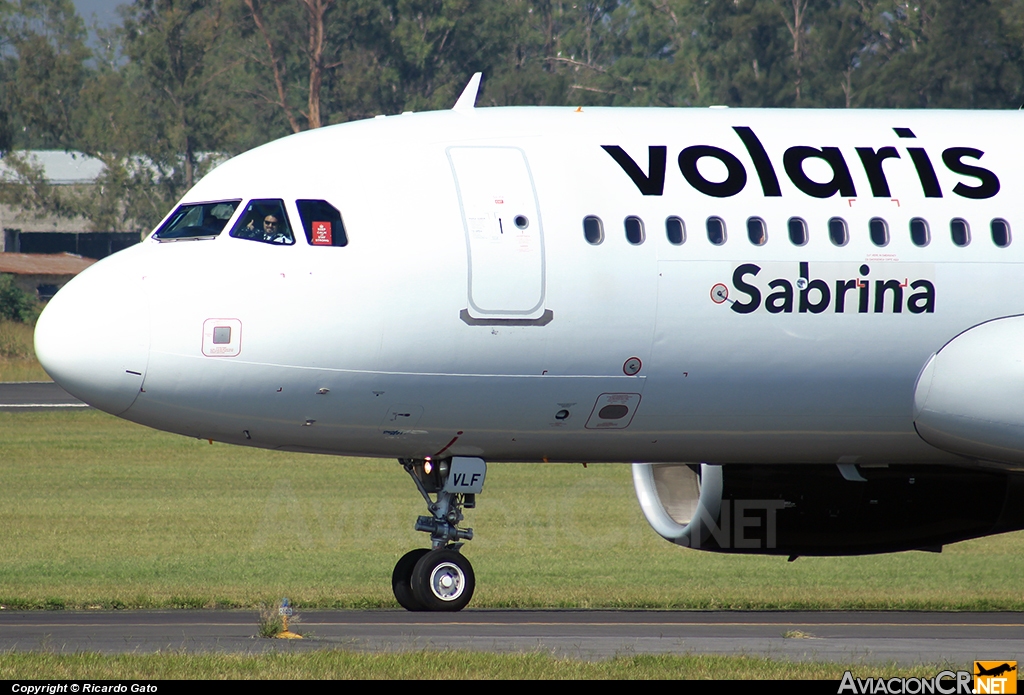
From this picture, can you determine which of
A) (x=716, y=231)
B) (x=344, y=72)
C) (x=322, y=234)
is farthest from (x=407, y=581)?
(x=344, y=72)

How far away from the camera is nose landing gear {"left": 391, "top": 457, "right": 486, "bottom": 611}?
16.6 m

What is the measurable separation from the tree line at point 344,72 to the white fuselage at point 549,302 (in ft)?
228

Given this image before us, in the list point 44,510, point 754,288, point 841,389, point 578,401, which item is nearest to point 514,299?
point 578,401

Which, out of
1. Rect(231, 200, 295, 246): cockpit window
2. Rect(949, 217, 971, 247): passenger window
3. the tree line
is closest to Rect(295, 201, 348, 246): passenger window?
Rect(231, 200, 295, 246): cockpit window

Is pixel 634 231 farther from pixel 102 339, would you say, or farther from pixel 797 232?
pixel 102 339

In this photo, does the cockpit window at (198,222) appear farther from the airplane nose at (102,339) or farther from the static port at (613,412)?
the static port at (613,412)

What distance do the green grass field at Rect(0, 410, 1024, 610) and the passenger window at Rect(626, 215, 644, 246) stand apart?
559cm

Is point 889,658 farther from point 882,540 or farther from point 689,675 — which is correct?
point 882,540

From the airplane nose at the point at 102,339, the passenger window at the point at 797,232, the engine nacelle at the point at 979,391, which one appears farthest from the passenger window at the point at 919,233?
the airplane nose at the point at 102,339

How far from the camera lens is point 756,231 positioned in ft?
55.4

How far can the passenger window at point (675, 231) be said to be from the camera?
1667 cm

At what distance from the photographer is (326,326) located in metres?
15.7

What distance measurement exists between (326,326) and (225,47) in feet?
280

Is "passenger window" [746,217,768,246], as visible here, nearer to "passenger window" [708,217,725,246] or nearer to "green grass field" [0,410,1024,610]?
"passenger window" [708,217,725,246]
